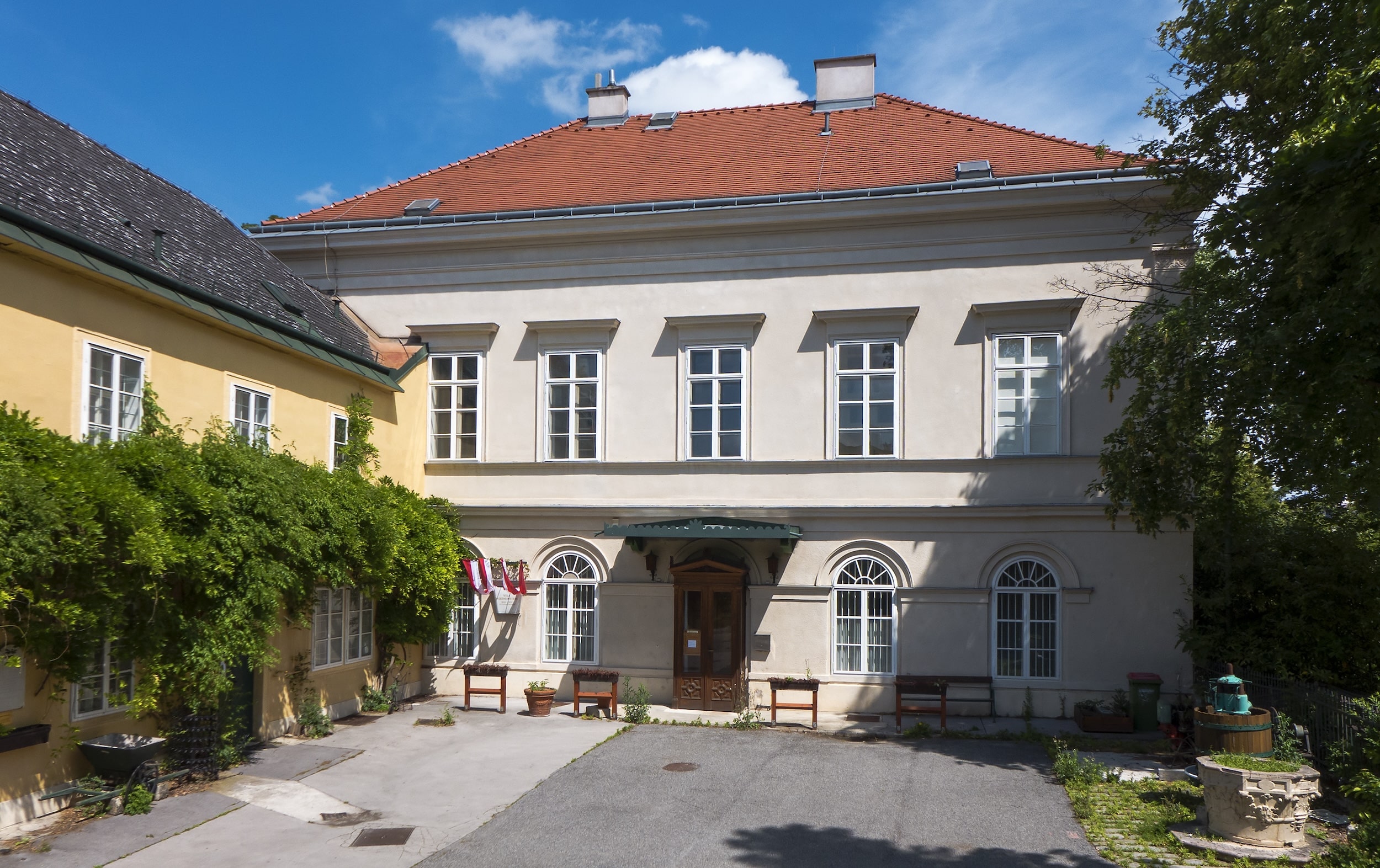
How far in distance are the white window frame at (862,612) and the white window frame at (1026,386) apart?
271 centimetres

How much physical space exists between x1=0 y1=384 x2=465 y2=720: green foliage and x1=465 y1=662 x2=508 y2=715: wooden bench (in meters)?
2.78

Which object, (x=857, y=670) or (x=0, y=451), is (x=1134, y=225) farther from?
(x=0, y=451)

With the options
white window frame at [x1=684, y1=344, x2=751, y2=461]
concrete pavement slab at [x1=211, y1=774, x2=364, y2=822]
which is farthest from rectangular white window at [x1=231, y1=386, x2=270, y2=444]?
white window frame at [x1=684, y1=344, x2=751, y2=461]

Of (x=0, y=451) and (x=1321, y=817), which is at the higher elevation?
(x=0, y=451)

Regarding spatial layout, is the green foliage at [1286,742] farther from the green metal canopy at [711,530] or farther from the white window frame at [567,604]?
the white window frame at [567,604]

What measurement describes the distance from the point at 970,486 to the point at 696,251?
6109 millimetres

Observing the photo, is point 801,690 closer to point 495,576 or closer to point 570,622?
point 570,622

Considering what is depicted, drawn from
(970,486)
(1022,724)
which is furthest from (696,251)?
(1022,724)

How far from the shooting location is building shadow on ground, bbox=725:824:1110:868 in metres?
9.23

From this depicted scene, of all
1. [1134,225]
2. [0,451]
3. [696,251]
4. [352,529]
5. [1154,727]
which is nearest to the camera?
[0,451]

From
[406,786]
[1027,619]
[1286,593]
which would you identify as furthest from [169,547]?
[1286,593]

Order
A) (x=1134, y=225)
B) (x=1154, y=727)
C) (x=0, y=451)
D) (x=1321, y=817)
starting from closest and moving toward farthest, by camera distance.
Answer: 1. (x=0, y=451)
2. (x=1321, y=817)
3. (x=1154, y=727)
4. (x=1134, y=225)

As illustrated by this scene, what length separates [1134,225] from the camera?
16406 mm

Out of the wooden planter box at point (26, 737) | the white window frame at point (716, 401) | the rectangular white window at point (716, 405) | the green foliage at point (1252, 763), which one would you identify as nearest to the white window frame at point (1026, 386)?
the white window frame at point (716, 401)
